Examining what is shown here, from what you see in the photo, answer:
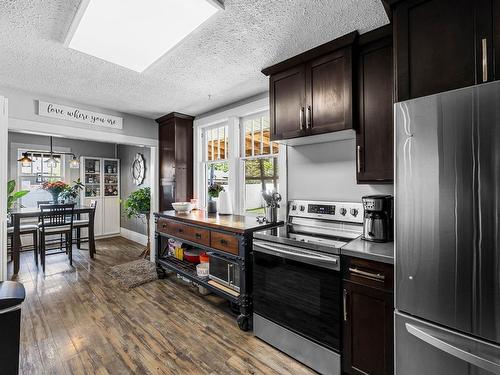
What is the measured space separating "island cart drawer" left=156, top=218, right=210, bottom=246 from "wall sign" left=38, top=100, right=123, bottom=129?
65.3 inches

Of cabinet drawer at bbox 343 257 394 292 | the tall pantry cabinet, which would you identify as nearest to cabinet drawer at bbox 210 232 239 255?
cabinet drawer at bbox 343 257 394 292

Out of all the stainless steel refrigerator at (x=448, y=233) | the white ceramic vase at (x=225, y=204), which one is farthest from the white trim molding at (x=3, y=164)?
the stainless steel refrigerator at (x=448, y=233)

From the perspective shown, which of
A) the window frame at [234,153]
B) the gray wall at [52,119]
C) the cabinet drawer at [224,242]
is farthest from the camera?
the gray wall at [52,119]

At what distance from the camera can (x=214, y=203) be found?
3492 mm

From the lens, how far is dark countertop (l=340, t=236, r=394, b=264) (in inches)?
58.7

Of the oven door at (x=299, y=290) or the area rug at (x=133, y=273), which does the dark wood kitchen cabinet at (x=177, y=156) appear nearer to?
the area rug at (x=133, y=273)

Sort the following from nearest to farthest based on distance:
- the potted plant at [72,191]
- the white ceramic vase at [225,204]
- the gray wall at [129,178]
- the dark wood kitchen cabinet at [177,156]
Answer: the white ceramic vase at [225,204], the dark wood kitchen cabinet at [177,156], the potted plant at [72,191], the gray wall at [129,178]

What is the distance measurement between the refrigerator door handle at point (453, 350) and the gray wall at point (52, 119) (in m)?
4.16

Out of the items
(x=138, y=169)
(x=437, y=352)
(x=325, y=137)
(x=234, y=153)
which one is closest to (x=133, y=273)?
(x=234, y=153)

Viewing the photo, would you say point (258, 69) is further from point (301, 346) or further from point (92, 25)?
point (301, 346)

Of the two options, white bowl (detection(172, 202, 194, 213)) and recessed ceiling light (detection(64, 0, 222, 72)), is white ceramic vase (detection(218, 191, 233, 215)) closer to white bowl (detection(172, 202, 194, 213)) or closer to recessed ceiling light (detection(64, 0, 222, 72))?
white bowl (detection(172, 202, 194, 213))

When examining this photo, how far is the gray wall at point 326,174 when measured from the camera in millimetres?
2332

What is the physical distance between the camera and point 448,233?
1158 mm

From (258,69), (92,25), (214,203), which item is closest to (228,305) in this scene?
(214,203)
